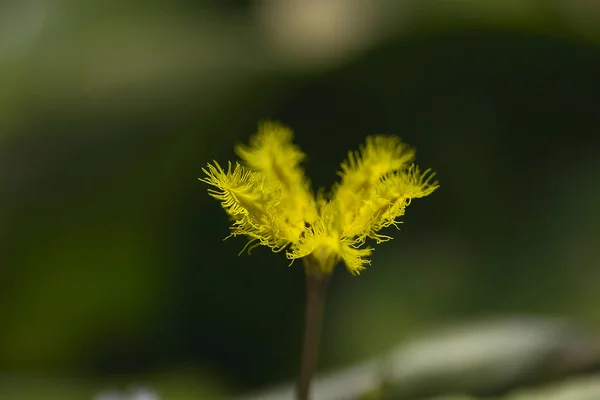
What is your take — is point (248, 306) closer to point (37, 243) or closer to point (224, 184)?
point (37, 243)

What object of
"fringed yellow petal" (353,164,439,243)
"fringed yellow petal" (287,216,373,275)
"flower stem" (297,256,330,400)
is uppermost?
"fringed yellow petal" (353,164,439,243)

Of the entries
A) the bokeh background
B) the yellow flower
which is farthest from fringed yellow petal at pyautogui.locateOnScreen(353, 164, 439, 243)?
the bokeh background

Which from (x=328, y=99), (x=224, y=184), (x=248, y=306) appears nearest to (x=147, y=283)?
(x=248, y=306)

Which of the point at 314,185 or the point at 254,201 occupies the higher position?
the point at 314,185

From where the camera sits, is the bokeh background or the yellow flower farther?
the bokeh background

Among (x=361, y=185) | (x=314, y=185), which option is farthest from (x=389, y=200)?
(x=314, y=185)

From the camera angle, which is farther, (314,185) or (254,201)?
(314,185)

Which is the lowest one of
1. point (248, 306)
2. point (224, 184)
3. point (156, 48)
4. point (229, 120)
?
point (224, 184)

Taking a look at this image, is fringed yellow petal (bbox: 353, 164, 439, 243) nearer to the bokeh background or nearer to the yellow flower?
the yellow flower

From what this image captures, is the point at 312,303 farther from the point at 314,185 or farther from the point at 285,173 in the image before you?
the point at 314,185
